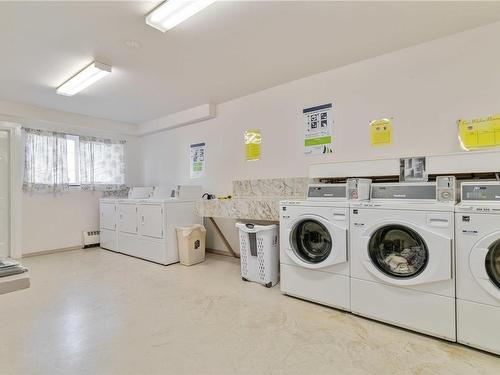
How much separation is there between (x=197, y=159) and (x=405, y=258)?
3390mm

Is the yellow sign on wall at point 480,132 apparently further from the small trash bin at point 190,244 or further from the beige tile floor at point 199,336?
the small trash bin at point 190,244

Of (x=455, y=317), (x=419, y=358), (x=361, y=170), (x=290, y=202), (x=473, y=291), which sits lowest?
(x=419, y=358)

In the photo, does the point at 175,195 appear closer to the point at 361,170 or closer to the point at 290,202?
the point at 290,202

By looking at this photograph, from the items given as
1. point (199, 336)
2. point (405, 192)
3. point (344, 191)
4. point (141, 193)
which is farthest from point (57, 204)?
point (405, 192)

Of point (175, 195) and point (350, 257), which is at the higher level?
point (175, 195)

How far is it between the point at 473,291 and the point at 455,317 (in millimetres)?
215

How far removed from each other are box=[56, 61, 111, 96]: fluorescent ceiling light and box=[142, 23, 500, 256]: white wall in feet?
5.70

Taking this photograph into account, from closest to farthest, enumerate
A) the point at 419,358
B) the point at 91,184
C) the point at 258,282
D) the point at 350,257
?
Answer: the point at 419,358, the point at 350,257, the point at 258,282, the point at 91,184

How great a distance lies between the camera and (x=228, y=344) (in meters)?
1.83

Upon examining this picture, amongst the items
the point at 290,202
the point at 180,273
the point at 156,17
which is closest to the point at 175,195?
the point at 180,273

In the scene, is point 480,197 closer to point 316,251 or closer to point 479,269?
point 479,269

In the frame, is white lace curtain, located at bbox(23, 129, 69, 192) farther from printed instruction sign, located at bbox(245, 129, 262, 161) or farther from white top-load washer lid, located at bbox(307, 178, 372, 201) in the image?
white top-load washer lid, located at bbox(307, 178, 372, 201)

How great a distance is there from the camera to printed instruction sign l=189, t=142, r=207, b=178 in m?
4.47

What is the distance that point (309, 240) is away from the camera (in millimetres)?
2652
